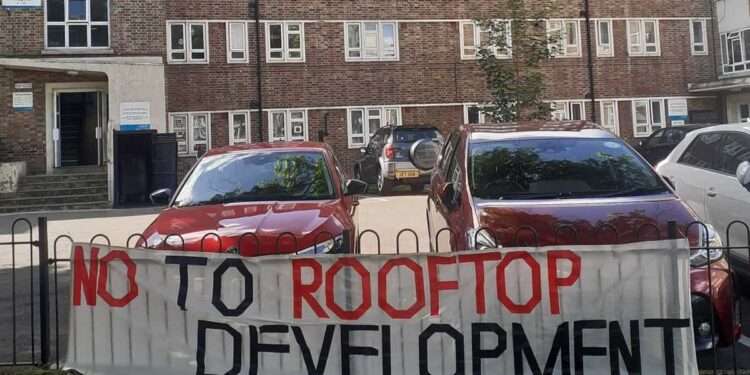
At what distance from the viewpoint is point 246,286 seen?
4129 millimetres

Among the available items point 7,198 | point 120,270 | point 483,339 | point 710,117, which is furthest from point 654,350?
point 710,117

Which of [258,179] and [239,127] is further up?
[239,127]

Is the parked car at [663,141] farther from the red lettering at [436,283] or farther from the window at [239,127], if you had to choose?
the red lettering at [436,283]

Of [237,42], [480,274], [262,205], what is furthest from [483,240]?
[237,42]

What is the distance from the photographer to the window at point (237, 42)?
70.7 feet

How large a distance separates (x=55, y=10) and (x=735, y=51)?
2421 centimetres

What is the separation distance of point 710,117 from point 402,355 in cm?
2388

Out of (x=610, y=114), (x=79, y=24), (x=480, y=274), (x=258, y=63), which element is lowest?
(x=480, y=274)

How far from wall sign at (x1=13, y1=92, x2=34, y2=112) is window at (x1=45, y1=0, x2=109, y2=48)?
64.9 inches

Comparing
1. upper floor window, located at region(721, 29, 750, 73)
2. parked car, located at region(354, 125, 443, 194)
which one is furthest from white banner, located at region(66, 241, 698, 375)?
upper floor window, located at region(721, 29, 750, 73)

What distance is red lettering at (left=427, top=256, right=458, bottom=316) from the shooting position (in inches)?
158

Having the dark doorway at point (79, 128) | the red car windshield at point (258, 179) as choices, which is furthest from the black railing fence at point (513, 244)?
the dark doorway at point (79, 128)

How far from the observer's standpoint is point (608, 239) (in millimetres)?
4285

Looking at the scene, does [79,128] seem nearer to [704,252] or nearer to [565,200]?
[565,200]
